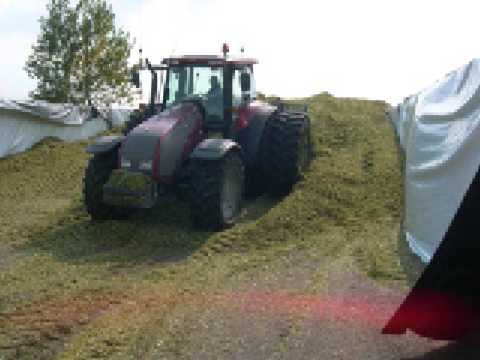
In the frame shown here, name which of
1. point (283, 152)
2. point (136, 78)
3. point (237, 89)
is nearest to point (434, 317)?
point (283, 152)

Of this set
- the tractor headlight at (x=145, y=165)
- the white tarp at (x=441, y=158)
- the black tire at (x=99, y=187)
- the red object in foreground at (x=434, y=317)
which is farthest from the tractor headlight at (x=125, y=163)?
the red object in foreground at (x=434, y=317)

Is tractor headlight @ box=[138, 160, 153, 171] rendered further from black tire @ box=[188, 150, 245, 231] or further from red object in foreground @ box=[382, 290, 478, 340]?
red object in foreground @ box=[382, 290, 478, 340]

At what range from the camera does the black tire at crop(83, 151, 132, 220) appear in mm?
9188

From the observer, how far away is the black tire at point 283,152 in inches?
407

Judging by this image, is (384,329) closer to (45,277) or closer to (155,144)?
(45,277)

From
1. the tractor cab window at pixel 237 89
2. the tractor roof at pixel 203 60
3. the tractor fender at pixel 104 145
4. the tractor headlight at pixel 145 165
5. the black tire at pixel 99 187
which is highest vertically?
the tractor roof at pixel 203 60

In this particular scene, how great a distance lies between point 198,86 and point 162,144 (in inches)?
68.4

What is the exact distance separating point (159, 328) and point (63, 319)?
891 mm

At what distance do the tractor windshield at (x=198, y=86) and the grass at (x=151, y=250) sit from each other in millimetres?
1703

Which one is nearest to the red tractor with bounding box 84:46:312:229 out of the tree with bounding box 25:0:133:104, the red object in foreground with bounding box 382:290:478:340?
the red object in foreground with bounding box 382:290:478:340

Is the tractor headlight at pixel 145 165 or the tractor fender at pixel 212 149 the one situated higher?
the tractor fender at pixel 212 149

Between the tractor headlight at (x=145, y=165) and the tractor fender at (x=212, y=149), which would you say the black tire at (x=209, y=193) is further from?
the tractor headlight at (x=145, y=165)

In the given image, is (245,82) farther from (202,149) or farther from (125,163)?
(125,163)

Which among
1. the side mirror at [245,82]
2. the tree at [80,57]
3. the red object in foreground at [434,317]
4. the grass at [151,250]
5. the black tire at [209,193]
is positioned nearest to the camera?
the red object in foreground at [434,317]
